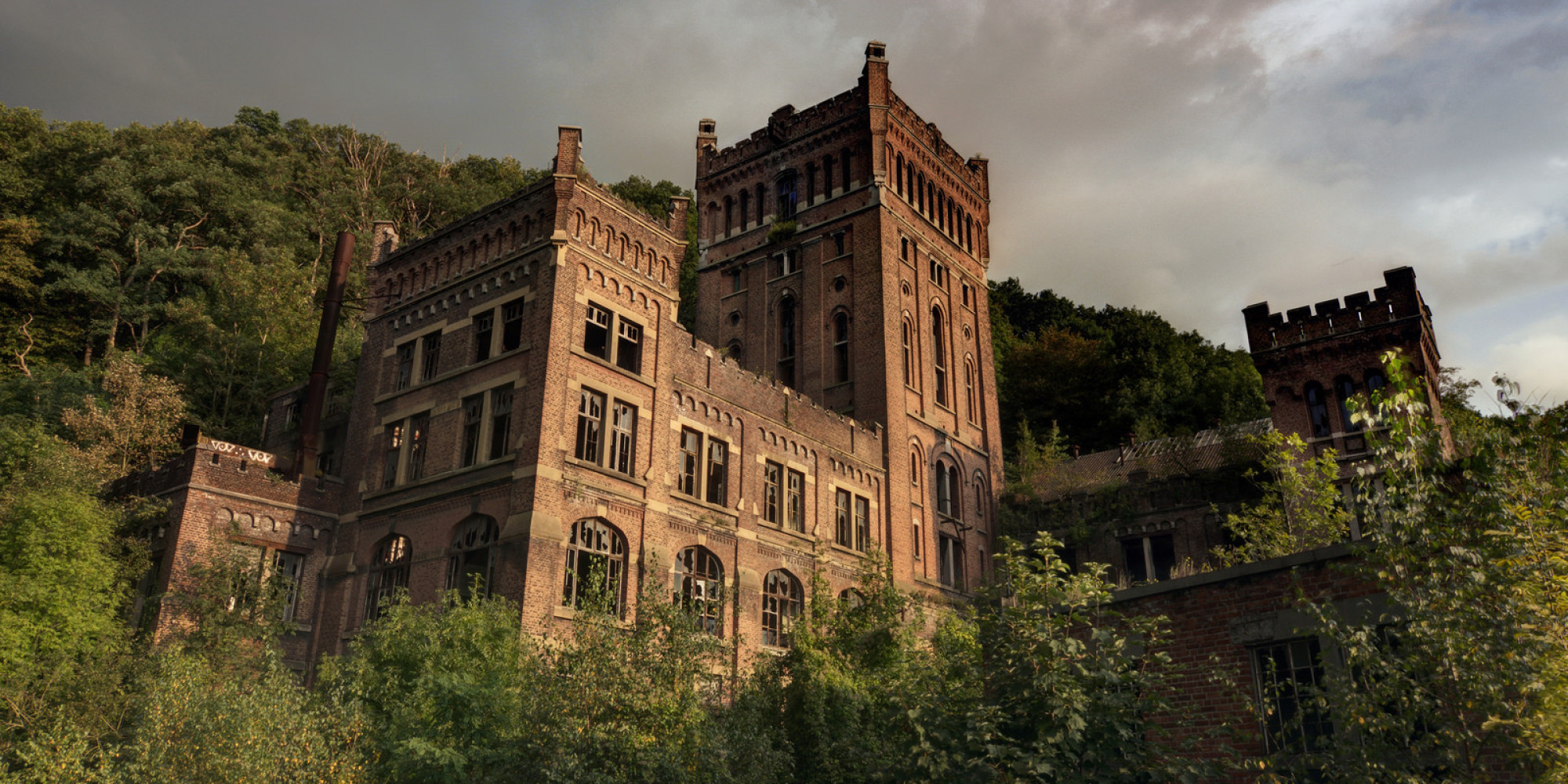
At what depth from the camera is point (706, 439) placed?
29.8 meters

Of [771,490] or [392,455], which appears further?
[771,490]

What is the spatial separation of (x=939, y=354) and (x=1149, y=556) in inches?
450

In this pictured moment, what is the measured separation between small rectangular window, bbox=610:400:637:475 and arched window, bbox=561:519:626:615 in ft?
5.48

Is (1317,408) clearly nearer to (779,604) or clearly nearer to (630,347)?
(779,604)

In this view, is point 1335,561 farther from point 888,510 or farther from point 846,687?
point 888,510

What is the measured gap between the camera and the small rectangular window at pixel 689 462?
28.7m

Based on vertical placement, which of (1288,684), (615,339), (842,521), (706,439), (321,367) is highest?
(321,367)

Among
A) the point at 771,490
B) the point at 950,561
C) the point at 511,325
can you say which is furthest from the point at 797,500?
the point at 511,325

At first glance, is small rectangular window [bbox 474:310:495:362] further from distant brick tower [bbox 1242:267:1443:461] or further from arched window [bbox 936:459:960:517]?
distant brick tower [bbox 1242:267:1443:461]

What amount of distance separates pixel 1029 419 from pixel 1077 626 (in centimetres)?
4836

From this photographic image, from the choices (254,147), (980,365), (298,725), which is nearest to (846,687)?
(298,725)

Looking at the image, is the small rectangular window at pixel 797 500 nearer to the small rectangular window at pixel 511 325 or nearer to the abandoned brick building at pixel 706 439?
the abandoned brick building at pixel 706 439

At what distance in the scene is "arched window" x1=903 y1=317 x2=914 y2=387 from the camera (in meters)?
41.2

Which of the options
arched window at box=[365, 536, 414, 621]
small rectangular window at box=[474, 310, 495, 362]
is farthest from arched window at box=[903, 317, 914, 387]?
arched window at box=[365, 536, 414, 621]
